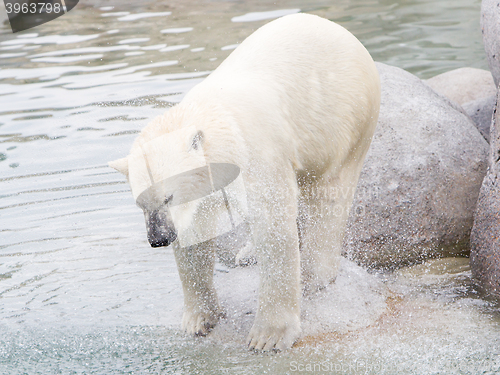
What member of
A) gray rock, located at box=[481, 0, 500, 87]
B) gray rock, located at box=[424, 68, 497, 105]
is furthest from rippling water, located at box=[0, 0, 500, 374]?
gray rock, located at box=[424, 68, 497, 105]

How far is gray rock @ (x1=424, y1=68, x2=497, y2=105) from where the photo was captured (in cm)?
664

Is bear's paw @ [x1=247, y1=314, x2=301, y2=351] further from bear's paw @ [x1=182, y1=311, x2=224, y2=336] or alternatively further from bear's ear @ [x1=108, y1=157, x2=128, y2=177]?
bear's ear @ [x1=108, y1=157, x2=128, y2=177]

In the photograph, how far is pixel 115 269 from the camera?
4328mm

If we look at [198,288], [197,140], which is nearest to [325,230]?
[198,288]

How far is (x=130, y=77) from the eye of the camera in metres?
9.05

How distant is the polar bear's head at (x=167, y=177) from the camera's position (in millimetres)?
2658

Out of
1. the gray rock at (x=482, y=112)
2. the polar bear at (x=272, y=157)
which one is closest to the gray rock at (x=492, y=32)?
the gray rock at (x=482, y=112)

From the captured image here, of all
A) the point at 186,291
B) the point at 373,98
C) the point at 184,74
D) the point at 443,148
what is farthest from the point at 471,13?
the point at 186,291

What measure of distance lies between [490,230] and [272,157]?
155 centimetres

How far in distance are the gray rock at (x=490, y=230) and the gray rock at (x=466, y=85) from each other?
2.76m

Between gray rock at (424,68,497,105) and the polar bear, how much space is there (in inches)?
126

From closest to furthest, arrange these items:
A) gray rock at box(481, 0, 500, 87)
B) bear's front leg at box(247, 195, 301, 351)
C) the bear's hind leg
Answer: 1. bear's front leg at box(247, 195, 301, 351)
2. the bear's hind leg
3. gray rock at box(481, 0, 500, 87)

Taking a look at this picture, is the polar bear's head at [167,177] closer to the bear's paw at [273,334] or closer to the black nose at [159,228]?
the black nose at [159,228]

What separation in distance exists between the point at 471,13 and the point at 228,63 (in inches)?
409
